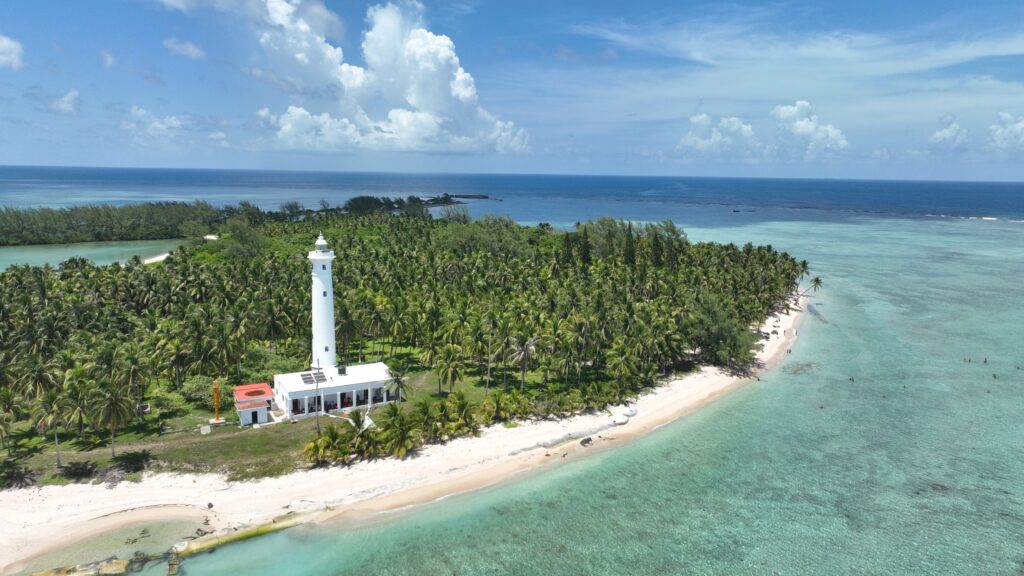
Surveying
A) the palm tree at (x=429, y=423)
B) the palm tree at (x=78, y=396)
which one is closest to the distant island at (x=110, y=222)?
the palm tree at (x=78, y=396)

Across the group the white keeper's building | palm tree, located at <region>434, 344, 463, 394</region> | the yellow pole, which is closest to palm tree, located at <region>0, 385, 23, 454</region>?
the yellow pole

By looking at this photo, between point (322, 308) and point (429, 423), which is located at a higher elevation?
point (322, 308)

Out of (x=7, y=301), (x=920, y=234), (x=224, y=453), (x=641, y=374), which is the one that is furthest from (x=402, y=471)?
(x=920, y=234)

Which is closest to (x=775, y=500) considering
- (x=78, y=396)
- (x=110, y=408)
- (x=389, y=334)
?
(x=389, y=334)

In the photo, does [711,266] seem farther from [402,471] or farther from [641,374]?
[402,471]

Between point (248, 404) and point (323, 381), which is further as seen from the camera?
point (323, 381)

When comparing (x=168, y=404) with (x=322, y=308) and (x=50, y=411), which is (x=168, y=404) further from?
(x=322, y=308)

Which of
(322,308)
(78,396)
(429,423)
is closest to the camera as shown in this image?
(78,396)
